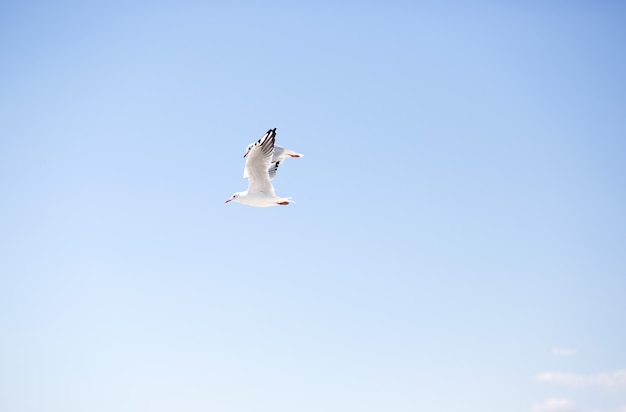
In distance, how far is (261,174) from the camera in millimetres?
21750

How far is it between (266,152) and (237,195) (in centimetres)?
221

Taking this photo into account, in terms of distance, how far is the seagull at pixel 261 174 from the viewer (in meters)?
21.1

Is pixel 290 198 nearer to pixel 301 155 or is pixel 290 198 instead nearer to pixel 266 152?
pixel 266 152

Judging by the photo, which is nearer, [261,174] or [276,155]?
[261,174]

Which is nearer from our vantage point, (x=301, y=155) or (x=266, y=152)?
(x=266, y=152)

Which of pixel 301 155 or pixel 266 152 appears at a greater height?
pixel 301 155

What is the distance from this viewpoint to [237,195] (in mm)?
22766

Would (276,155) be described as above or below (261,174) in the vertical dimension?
above

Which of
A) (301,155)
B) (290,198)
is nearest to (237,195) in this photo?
(290,198)

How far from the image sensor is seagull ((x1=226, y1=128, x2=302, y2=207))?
2109cm

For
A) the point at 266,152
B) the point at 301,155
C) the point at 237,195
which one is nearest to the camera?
the point at 266,152

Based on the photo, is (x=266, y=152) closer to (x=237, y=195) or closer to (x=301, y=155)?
(x=237, y=195)

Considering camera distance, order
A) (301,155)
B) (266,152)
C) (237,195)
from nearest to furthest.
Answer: (266,152), (237,195), (301,155)

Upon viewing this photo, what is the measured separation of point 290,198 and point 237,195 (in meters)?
1.83
